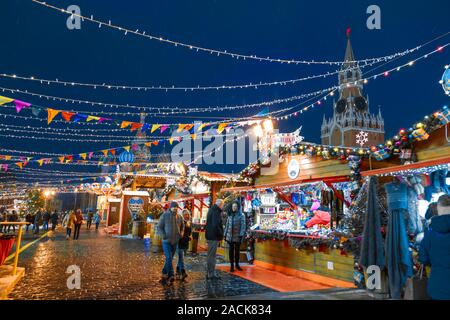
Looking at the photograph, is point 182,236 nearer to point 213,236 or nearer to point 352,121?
point 213,236

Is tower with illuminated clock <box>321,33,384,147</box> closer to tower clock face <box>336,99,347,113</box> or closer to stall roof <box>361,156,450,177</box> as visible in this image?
tower clock face <box>336,99,347,113</box>

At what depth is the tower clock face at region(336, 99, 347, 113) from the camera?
91.7 metres

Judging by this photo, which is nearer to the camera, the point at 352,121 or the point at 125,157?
the point at 125,157

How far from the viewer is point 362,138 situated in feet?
274

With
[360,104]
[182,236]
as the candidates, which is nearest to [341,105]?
[360,104]

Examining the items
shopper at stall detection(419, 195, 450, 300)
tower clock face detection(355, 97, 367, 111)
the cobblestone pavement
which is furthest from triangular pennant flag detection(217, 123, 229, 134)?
tower clock face detection(355, 97, 367, 111)

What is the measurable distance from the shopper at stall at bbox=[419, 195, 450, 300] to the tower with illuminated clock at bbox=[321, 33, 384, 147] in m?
85.8

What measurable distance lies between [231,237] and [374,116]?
96.8m

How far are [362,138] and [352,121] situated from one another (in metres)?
7.20

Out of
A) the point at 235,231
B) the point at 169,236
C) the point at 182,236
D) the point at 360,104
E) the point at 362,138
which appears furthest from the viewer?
the point at 360,104
